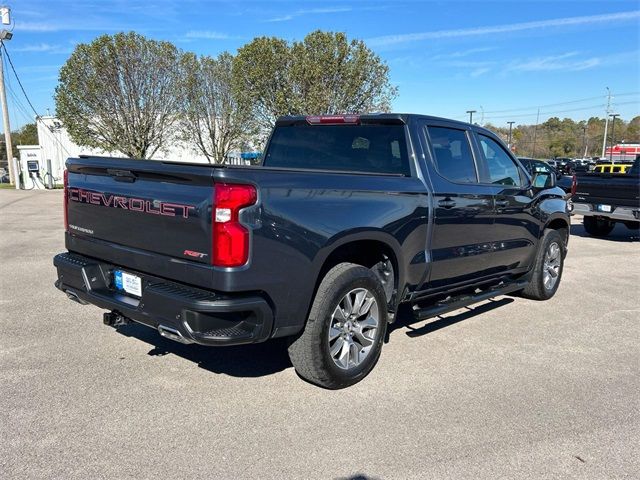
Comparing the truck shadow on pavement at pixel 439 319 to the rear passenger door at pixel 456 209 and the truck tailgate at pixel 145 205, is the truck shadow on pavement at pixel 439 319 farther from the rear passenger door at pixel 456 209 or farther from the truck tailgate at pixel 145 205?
the truck tailgate at pixel 145 205

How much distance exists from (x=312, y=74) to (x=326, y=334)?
943 inches

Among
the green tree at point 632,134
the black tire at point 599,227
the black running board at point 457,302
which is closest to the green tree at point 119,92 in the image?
the black tire at point 599,227

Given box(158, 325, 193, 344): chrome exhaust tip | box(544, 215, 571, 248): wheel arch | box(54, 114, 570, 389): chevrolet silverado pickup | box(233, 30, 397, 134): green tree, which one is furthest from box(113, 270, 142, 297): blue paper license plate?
box(233, 30, 397, 134): green tree

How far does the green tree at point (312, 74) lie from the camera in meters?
26.1

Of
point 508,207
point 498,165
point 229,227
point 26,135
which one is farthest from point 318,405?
point 26,135

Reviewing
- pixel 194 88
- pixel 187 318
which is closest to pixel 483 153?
pixel 187 318

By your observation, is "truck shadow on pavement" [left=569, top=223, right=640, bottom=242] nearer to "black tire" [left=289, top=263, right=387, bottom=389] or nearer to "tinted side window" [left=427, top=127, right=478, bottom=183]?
"tinted side window" [left=427, top=127, right=478, bottom=183]

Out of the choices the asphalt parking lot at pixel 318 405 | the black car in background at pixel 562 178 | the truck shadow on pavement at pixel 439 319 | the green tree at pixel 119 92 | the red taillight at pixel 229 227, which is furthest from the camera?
the green tree at pixel 119 92

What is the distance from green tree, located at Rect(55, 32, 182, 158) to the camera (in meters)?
25.1

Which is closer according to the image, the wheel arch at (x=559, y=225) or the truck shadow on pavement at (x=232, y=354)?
the truck shadow on pavement at (x=232, y=354)

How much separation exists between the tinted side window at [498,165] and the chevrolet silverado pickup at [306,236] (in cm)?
3

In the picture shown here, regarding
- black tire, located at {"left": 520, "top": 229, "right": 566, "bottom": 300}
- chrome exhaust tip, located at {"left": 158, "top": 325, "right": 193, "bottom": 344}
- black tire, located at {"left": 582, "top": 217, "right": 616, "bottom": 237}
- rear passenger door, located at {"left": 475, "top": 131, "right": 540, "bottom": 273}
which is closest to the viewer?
chrome exhaust tip, located at {"left": 158, "top": 325, "right": 193, "bottom": 344}

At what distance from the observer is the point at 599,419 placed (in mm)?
3592

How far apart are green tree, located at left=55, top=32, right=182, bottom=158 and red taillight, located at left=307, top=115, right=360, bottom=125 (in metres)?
23.2
